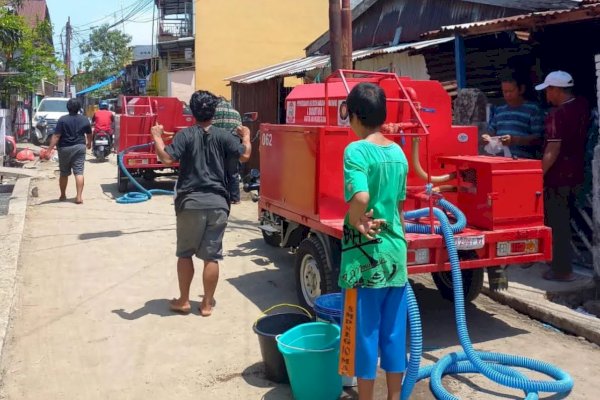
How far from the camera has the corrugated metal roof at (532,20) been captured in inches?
225

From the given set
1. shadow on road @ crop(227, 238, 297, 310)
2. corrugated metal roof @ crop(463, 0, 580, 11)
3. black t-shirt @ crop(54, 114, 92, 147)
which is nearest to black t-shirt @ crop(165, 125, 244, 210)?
shadow on road @ crop(227, 238, 297, 310)

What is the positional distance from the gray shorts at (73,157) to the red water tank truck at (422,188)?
578 cm

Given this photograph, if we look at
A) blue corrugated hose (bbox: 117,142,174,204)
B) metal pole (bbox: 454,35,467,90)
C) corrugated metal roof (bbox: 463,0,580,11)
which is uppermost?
corrugated metal roof (bbox: 463,0,580,11)

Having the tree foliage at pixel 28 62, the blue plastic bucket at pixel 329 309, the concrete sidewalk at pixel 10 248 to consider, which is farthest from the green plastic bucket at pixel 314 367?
the tree foliage at pixel 28 62

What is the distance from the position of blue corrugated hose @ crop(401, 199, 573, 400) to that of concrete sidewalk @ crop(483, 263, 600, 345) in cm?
101

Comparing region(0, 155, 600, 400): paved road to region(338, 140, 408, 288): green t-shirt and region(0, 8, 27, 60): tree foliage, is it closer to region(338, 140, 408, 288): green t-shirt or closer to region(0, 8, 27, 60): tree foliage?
region(338, 140, 408, 288): green t-shirt

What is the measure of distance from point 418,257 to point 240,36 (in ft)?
80.5

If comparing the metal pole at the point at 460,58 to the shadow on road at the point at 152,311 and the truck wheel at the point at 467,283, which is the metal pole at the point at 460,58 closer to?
the truck wheel at the point at 467,283

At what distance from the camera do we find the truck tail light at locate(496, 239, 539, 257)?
15.7 ft

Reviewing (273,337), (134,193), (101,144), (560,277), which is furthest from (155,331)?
(101,144)

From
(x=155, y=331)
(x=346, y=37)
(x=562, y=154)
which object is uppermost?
(x=346, y=37)

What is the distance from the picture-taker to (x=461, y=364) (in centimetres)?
432

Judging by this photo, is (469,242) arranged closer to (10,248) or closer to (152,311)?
(152,311)

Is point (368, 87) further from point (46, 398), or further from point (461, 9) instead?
point (461, 9)
